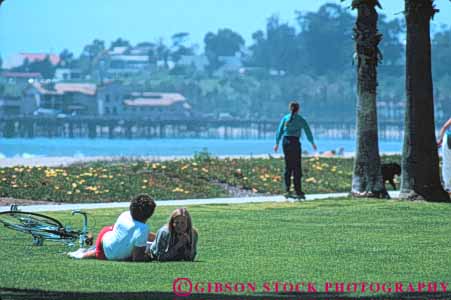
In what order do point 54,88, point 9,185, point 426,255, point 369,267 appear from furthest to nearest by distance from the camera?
point 54,88
point 9,185
point 426,255
point 369,267

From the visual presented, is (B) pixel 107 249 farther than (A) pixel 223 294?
Yes

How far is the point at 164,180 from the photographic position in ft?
90.3

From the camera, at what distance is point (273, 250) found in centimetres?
1559

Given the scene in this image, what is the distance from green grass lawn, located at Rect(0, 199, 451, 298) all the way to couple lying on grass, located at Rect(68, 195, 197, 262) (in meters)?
0.16

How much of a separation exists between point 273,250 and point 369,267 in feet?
6.23

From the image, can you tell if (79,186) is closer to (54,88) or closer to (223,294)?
(223,294)

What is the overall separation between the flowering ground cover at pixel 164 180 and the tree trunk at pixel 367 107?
3.52 meters

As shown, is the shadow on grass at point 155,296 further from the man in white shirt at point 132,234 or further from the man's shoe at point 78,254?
the man's shoe at point 78,254

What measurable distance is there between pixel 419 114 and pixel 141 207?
32.2ft

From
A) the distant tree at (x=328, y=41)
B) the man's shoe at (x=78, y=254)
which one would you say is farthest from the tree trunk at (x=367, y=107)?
the distant tree at (x=328, y=41)

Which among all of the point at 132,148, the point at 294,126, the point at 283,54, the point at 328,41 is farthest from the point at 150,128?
the point at 294,126

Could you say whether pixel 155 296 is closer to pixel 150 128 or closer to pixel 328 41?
pixel 150 128

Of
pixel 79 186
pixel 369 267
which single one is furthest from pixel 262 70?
pixel 369 267

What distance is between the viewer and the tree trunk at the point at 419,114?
2297cm
